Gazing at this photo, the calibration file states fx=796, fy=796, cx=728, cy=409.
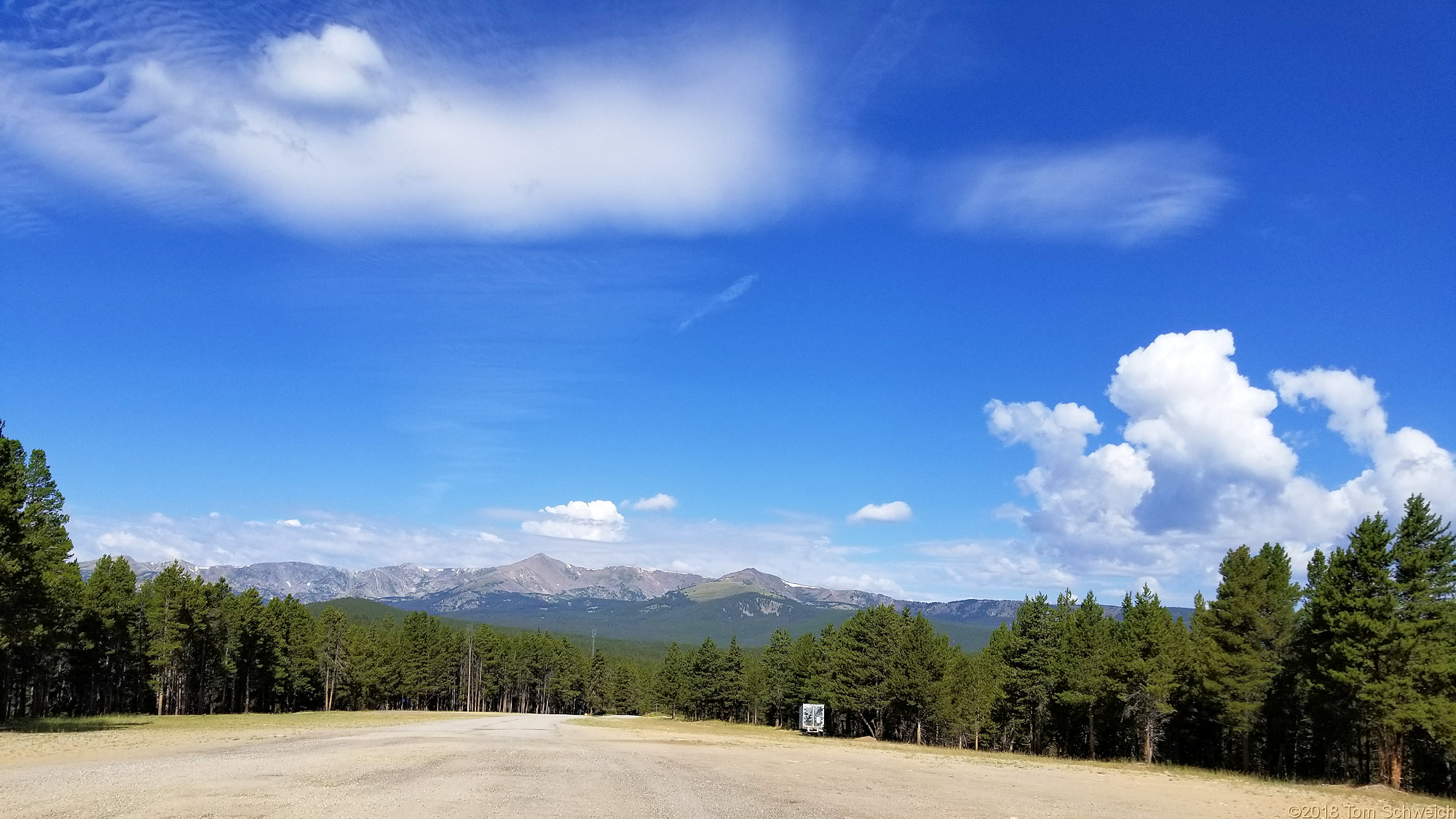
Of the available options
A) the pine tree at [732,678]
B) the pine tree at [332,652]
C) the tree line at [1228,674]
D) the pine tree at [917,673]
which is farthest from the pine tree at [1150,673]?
the pine tree at [332,652]

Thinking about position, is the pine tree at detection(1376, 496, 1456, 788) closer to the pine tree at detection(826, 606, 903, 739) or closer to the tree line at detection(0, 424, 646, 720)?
the pine tree at detection(826, 606, 903, 739)

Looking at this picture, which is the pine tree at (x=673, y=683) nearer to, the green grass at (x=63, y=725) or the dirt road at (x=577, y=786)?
the green grass at (x=63, y=725)

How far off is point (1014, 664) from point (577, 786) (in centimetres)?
5401

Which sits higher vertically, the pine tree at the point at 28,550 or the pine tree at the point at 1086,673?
the pine tree at the point at 28,550

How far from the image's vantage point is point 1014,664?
228 ft

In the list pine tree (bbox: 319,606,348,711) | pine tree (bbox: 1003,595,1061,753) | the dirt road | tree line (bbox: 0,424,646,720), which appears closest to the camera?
the dirt road

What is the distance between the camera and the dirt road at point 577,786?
19.8 m

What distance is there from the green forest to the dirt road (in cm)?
897

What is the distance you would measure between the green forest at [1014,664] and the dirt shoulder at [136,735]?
662 cm

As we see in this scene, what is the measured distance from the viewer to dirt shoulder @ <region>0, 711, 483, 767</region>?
31.7 metres

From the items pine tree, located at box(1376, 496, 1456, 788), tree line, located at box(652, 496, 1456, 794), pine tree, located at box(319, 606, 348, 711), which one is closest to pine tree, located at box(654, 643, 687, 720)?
tree line, located at box(652, 496, 1456, 794)

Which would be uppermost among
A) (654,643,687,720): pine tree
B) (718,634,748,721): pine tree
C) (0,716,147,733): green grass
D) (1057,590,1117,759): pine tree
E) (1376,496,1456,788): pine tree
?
(1376,496,1456,788): pine tree

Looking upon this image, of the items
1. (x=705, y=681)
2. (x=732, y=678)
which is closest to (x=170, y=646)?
(x=705, y=681)

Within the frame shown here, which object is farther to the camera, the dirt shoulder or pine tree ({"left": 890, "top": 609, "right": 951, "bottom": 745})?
pine tree ({"left": 890, "top": 609, "right": 951, "bottom": 745})
